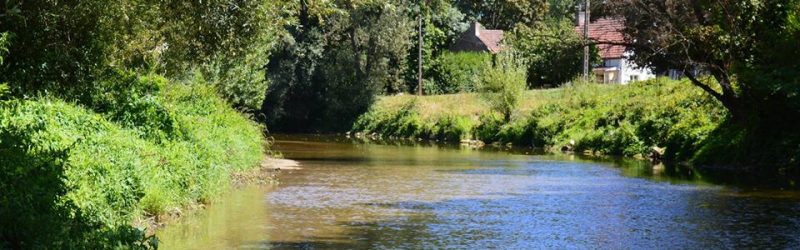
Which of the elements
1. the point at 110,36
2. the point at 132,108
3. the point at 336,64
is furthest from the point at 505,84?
the point at 110,36

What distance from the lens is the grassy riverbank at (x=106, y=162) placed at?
36.3 feet

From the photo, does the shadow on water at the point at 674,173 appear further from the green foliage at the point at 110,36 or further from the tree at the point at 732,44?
the green foliage at the point at 110,36

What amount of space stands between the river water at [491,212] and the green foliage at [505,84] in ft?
66.2

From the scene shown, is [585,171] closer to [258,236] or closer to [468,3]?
[258,236]

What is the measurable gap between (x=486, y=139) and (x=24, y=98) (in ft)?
124

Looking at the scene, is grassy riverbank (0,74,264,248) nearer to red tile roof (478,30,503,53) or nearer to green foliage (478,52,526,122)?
green foliage (478,52,526,122)

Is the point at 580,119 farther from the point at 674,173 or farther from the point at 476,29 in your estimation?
the point at 476,29

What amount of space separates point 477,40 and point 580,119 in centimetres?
3773

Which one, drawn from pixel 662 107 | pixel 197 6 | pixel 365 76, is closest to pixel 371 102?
pixel 365 76

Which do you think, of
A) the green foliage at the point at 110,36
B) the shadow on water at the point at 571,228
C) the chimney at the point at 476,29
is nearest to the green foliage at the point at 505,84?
the shadow on water at the point at 571,228

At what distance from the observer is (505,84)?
52875 millimetres

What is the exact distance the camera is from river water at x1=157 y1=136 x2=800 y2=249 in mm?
16656

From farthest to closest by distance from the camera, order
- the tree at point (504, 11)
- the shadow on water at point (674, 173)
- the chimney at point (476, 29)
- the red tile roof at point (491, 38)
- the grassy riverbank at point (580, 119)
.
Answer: the tree at point (504, 11) → the chimney at point (476, 29) → the red tile roof at point (491, 38) → the grassy riverbank at point (580, 119) → the shadow on water at point (674, 173)

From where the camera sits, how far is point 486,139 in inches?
2104
